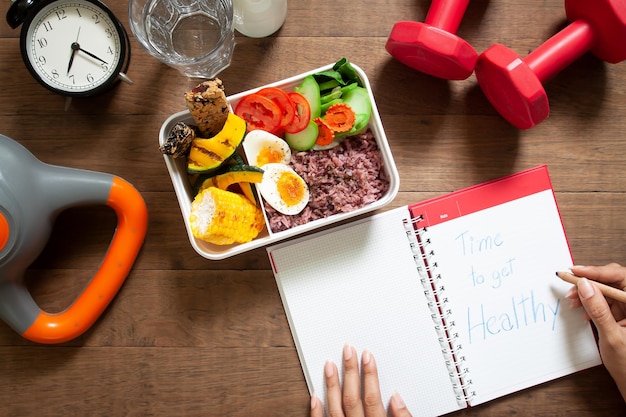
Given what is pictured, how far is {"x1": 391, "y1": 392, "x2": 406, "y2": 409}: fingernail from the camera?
90 cm

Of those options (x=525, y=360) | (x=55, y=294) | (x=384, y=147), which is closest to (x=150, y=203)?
(x=55, y=294)

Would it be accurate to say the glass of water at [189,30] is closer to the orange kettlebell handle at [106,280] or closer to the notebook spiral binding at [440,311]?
the orange kettlebell handle at [106,280]

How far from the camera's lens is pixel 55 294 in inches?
36.6

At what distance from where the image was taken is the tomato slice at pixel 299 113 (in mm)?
783

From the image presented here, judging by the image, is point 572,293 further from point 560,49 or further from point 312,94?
point 312,94

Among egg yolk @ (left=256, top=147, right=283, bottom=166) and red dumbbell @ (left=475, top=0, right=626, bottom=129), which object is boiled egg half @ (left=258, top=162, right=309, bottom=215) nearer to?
egg yolk @ (left=256, top=147, right=283, bottom=166)

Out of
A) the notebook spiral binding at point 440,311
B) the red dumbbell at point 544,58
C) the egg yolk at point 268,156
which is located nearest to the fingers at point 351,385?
the notebook spiral binding at point 440,311

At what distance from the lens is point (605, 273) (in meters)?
0.89

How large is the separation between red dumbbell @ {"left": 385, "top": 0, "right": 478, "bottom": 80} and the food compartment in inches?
3.9

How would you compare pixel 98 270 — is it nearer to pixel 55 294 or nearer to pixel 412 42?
pixel 55 294

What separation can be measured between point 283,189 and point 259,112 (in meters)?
0.14

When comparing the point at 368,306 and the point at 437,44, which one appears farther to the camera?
the point at 368,306

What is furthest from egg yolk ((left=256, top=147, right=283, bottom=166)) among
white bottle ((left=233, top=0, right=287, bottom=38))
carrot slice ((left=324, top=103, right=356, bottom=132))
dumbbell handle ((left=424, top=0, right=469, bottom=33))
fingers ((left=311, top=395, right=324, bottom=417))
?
fingers ((left=311, top=395, right=324, bottom=417))

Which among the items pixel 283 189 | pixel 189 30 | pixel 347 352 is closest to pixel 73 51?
pixel 189 30
